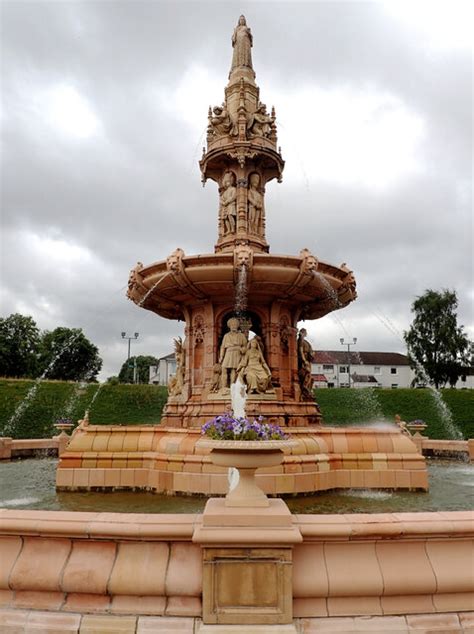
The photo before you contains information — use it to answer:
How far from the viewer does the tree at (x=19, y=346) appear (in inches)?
2427

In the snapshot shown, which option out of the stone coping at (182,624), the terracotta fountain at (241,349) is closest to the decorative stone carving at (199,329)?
the terracotta fountain at (241,349)

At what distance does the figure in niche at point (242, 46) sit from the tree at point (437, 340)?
45256 mm

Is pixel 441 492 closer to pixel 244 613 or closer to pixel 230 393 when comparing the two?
pixel 230 393

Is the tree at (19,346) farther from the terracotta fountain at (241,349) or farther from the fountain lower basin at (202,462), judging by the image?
the fountain lower basin at (202,462)

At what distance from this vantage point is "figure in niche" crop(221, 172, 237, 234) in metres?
15.8

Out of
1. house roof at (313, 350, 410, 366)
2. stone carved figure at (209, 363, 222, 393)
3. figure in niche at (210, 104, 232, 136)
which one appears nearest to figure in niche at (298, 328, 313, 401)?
stone carved figure at (209, 363, 222, 393)

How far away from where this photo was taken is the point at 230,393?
1219cm

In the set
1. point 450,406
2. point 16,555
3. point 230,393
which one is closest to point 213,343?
point 230,393

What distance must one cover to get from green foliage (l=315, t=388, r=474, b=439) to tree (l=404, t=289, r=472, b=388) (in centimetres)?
2170

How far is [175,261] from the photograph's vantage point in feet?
39.3

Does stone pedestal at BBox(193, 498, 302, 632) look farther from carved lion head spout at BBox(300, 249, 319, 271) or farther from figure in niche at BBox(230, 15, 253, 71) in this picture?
figure in niche at BBox(230, 15, 253, 71)

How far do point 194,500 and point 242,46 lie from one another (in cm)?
1647

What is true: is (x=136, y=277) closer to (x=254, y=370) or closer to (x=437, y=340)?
(x=254, y=370)

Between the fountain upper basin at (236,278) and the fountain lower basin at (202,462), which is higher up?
the fountain upper basin at (236,278)
